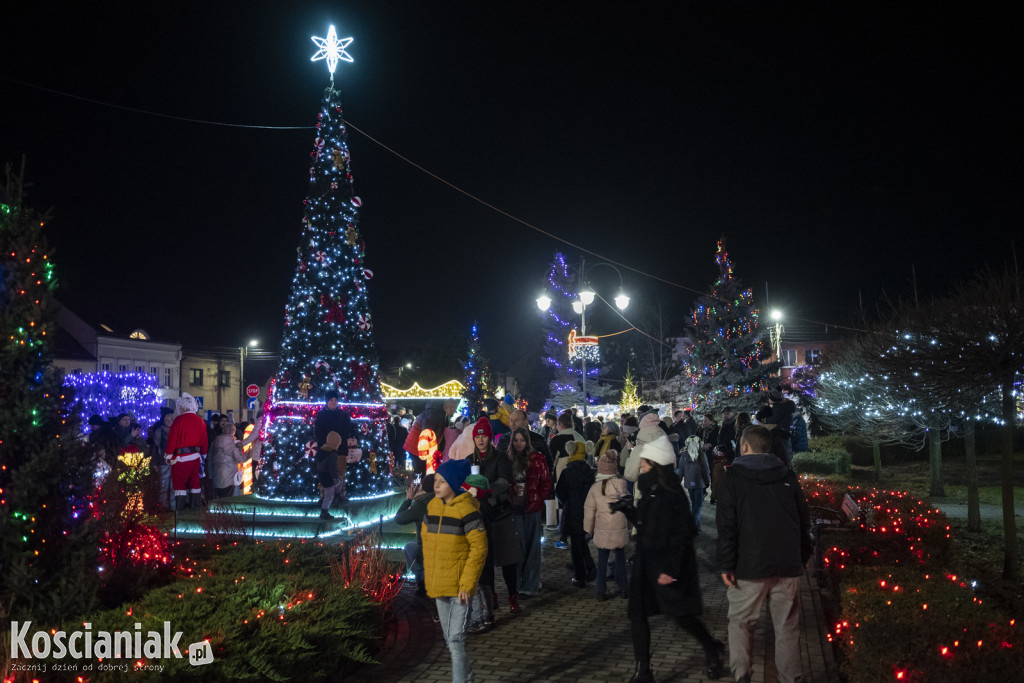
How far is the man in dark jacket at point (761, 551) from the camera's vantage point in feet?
16.9

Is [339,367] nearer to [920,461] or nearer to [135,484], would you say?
[135,484]

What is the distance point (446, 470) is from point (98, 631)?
2.56 meters

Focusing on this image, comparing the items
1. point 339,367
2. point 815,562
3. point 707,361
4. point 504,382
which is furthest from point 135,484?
point 504,382

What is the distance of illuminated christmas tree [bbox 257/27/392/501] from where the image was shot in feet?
42.9

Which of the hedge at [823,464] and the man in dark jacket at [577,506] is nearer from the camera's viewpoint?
the man in dark jacket at [577,506]

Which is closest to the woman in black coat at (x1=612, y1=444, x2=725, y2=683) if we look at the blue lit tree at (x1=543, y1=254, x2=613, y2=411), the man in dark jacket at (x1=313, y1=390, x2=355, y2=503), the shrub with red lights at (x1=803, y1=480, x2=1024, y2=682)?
the shrub with red lights at (x1=803, y1=480, x2=1024, y2=682)

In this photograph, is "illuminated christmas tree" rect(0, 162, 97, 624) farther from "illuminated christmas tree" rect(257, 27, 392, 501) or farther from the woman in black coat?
"illuminated christmas tree" rect(257, 27, 392, 501)

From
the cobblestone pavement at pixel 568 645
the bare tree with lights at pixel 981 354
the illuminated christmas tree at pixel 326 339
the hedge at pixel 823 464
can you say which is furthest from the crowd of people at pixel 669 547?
the hedge at pixel 823 464

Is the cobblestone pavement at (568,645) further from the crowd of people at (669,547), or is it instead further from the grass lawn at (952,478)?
the grass lawn at (952,478)

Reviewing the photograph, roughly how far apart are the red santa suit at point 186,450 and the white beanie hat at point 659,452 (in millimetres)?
8501

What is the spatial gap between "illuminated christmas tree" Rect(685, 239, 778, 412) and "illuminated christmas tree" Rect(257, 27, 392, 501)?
25260 mm

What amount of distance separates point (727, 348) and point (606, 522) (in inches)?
Result: 1176

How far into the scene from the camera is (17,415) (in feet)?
17.5

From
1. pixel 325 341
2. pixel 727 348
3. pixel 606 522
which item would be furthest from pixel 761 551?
pixel 727 348
